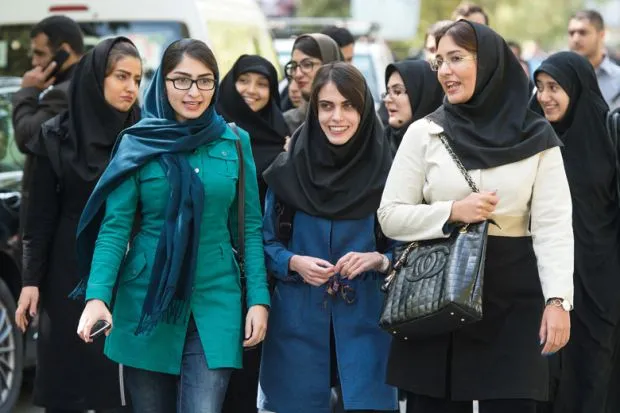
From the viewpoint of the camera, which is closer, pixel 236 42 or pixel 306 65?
pixel 306 65

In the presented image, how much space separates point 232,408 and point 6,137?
327 centimetres

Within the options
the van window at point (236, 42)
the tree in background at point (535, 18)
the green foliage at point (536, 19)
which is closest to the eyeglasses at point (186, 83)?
the van window at point (236, 42)

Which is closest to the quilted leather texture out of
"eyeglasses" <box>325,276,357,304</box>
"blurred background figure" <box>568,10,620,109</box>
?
"eyeglasses" <box>325,276,357,304</box>

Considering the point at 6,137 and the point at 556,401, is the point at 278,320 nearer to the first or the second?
the point at 556,401

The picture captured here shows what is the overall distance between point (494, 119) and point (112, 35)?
6547 millimetres

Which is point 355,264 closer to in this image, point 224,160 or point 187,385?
point 224,160

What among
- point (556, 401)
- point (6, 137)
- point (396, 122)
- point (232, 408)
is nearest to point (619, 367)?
point (556, 401)

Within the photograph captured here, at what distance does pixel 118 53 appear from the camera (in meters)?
5.93

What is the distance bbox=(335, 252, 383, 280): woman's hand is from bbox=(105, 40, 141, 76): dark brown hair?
1489 millimetres

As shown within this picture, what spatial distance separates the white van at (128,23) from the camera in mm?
10820

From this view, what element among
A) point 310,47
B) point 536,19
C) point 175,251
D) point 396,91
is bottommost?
point 536,19

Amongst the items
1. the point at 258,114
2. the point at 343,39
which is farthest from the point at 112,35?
the point at 258,114

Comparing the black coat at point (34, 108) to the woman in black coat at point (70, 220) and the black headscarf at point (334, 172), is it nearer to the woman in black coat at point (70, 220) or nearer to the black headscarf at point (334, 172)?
the woman in black coat at point (70, 220)

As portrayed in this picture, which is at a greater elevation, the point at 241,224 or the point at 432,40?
the point at 432,40
